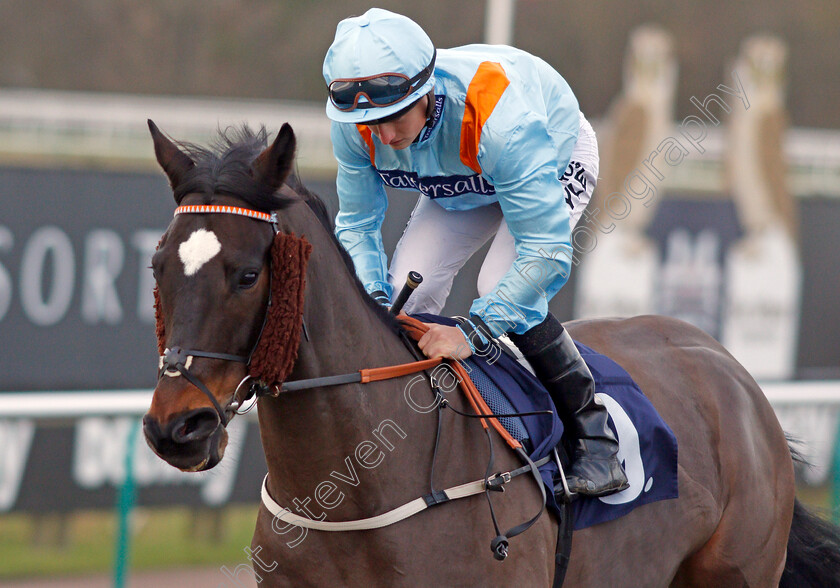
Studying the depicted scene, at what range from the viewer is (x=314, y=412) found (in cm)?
212

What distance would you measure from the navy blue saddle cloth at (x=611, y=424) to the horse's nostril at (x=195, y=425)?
0.81 metres

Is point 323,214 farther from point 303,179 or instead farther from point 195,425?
point 303,179

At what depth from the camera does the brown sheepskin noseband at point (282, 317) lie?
76.6 inches

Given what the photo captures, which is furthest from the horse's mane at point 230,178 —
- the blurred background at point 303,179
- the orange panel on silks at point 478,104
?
the blurred background at point 303,179

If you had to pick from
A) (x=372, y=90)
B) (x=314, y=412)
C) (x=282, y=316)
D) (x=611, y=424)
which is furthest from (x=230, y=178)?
(x=611, y=424)

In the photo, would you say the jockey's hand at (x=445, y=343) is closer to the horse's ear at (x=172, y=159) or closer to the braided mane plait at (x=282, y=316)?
the braided mane plait at (x=282, y=316)

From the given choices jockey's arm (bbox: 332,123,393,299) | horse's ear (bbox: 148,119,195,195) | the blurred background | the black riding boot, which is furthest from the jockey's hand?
the blurred background

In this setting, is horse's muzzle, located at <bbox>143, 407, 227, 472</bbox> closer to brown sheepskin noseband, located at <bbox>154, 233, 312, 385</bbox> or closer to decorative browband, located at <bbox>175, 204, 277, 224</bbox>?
brown sheepskin noseband, located at <bbox>154, 233, 312, 385</bbox>

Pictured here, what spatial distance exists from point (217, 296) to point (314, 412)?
382 mm

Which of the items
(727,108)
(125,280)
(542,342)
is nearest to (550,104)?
(542,342)

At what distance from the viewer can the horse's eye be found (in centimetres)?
192

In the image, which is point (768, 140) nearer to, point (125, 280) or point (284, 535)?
point (125, 280)

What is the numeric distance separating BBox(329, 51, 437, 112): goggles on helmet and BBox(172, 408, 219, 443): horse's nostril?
0.80m

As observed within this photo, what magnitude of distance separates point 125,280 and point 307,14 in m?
2.29
